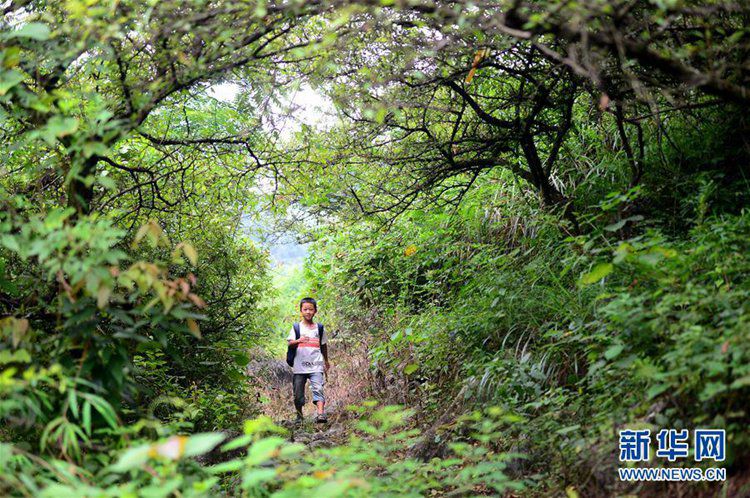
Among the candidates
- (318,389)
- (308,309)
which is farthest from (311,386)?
(308,309)

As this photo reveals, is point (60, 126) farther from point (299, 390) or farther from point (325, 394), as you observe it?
point (325, 394)

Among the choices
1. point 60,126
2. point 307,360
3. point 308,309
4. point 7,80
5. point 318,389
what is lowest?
point 318,389

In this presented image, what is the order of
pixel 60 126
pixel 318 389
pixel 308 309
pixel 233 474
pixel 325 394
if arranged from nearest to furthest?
pixel 60 126, pixel 233 474, pixel 318 389, pixel 308 309, pixel 325 394

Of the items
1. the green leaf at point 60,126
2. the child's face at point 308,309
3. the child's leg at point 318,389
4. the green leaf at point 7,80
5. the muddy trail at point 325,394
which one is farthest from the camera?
the child's face at point 308,309

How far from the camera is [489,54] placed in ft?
14.8

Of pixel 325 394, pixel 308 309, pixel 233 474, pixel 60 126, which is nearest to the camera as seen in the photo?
pixel 60 126

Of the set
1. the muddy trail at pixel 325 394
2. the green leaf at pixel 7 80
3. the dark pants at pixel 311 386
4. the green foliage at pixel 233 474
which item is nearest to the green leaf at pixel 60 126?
the green leaf at pixel 7 80

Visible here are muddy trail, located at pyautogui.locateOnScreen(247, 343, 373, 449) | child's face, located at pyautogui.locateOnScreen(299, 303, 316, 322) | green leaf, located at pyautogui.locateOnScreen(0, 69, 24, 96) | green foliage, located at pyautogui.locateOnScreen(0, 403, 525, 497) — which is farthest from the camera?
child's face, located at pyautogui.locateOnScreen(299, 303, 316, 322)

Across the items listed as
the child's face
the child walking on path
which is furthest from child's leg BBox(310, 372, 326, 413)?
the child's face

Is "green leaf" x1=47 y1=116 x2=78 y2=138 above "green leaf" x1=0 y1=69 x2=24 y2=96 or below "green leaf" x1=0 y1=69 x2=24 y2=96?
below

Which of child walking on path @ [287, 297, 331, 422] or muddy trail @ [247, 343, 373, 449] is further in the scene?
child walking on path @ [287, 297, 331, 422]

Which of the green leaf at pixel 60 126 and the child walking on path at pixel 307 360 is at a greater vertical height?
the green leaf at pixel 60 126

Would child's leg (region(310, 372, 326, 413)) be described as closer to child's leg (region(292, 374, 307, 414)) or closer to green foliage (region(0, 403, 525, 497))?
child's leg (region(292, 374, 307, 414))

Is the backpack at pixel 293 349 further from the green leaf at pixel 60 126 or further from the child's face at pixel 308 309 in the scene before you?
the green leaf at pixel 60 126
